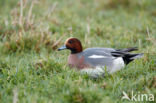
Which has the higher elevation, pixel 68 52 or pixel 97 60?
pixel 68 52

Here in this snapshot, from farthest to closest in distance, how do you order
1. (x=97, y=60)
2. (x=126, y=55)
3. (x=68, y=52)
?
(x=68, y=52) < (x=126, y=55) < (x=97, y=60)

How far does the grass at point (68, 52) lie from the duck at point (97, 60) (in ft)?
0.33

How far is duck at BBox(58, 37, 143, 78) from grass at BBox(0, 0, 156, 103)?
0.33 ft

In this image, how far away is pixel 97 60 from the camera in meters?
3.69

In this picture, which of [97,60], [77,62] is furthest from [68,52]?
[97,60]

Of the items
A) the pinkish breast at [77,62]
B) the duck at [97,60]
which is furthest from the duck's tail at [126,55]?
the pinkish breast at [77,62]

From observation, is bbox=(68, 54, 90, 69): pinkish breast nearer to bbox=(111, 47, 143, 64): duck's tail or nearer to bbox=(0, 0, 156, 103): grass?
bbox=(0, 0, 156, 103): grass

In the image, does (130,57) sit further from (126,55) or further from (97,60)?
(97,60)

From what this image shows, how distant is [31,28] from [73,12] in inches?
77.5

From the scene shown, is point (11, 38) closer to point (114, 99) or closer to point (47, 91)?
point (47, 91)

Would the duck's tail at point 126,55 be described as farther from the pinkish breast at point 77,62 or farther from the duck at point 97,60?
the pinkish breast at point 77,62

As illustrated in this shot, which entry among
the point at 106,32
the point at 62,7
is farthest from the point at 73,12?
the point at 106,32

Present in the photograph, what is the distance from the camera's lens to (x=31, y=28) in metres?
5.07

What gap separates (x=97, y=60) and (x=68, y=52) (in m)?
1.08
